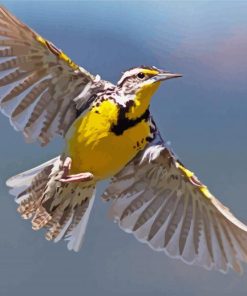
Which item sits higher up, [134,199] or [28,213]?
[134,199]

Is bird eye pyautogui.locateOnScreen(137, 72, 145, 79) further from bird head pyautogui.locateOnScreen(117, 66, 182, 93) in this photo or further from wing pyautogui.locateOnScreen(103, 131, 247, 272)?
wing pyautogui.locateOnScreen(103, 131, 247, 272)

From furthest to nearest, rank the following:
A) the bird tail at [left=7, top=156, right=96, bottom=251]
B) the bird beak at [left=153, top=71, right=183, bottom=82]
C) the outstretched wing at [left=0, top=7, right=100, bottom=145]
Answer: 1. the bird tail at [left=7, top=156, right=96, bottom=251]
2. the outstretched wing at [left=0, top=7, right=100, bottom=145]
3. the bird beak at [left=153, top=71, right=183, bottom=82]

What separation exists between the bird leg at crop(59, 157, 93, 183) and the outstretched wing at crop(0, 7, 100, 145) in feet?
0.41

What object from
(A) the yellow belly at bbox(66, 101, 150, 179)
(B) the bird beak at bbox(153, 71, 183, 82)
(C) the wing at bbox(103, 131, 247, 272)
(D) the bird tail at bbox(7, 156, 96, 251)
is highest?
(B) the bird beak at bbox(153, 71, 183, 82)

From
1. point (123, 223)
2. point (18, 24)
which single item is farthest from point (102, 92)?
point (123, 223)

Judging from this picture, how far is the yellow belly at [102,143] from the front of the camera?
8.50 ft

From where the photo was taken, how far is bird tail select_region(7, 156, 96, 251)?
8.97 ft

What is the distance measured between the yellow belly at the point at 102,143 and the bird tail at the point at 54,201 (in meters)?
0.08

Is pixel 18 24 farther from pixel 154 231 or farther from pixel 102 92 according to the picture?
pixel 154 231

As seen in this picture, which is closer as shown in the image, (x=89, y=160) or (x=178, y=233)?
(x=89, y=160)

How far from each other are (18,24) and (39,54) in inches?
4.9

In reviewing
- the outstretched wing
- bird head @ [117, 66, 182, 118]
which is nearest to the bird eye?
bird head @ [117, 66, 182, 118]

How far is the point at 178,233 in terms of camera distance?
2.95 m

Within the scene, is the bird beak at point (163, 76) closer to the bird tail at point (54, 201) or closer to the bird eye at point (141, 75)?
the bird eye at point (141, 75)
